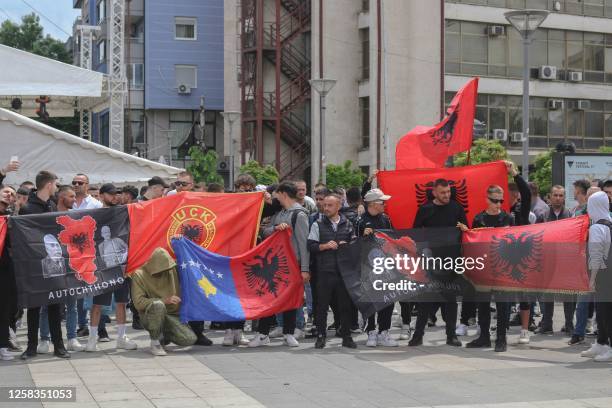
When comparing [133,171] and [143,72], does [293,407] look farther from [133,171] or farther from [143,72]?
[143,72]

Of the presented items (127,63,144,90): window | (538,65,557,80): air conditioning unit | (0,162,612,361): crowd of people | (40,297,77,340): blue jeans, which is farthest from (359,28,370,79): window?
(40,297,77,340): blue jeans

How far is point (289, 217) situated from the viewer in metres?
13.4

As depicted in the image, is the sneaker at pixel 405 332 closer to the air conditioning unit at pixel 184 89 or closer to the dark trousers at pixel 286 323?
the dark trousers at pixel 286 323

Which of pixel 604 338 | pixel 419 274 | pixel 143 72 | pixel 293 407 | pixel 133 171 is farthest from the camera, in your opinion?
pixel 143 72

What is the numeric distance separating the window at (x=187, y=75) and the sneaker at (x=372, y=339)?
155 ft

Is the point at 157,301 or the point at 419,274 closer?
the point at 157,301

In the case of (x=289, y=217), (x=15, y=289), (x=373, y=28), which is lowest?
(x=15, y=289)

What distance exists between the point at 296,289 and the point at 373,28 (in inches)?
1296

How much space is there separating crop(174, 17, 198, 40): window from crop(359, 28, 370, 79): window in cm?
1529

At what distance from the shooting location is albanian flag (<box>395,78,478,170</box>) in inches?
582

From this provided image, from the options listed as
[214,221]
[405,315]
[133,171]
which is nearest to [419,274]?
[405,315]

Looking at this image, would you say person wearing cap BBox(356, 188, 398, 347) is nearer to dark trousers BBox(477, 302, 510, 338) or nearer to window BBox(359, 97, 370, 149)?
dark trousers BBox(477, 302, 510, 338)

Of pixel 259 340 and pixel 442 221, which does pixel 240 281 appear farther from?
pixel 442 221

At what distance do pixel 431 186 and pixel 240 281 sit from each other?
3127 millimetres
